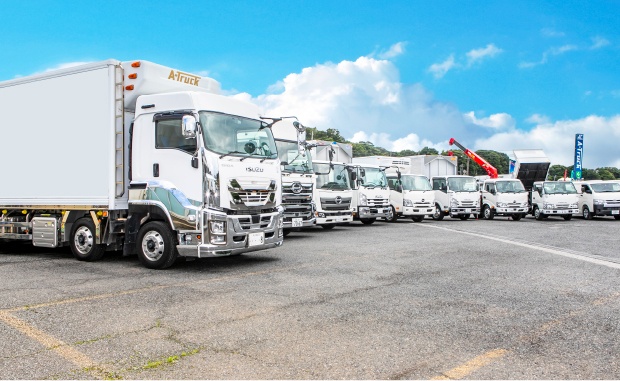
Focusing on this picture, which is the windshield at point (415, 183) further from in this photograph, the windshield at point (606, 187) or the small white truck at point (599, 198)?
the windshield at point (606, 187)

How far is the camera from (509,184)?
2397cm

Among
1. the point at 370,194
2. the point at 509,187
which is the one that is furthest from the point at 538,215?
the point at 370,194

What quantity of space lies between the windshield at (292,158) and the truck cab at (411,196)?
25.2ft

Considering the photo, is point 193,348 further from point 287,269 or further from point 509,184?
point 509,184

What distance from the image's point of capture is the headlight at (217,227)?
8.24 meters

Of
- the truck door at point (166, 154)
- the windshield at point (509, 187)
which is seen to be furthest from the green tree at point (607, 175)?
the truck door at point (166, 154)

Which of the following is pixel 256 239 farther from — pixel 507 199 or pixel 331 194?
pixel 507 199

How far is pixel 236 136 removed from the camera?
883 centimetres

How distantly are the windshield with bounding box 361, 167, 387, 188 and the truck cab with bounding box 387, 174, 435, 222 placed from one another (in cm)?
182

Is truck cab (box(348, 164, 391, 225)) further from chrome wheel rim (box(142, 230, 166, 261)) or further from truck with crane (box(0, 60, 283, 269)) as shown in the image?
chrome wheel rim (box(142, 230, 166, 261))

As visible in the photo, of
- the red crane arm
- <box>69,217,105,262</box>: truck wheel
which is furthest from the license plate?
the red crane arm

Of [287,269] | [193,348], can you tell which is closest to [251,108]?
[287,269]

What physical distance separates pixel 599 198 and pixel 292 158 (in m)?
17.1

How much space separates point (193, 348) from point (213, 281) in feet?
10.7
